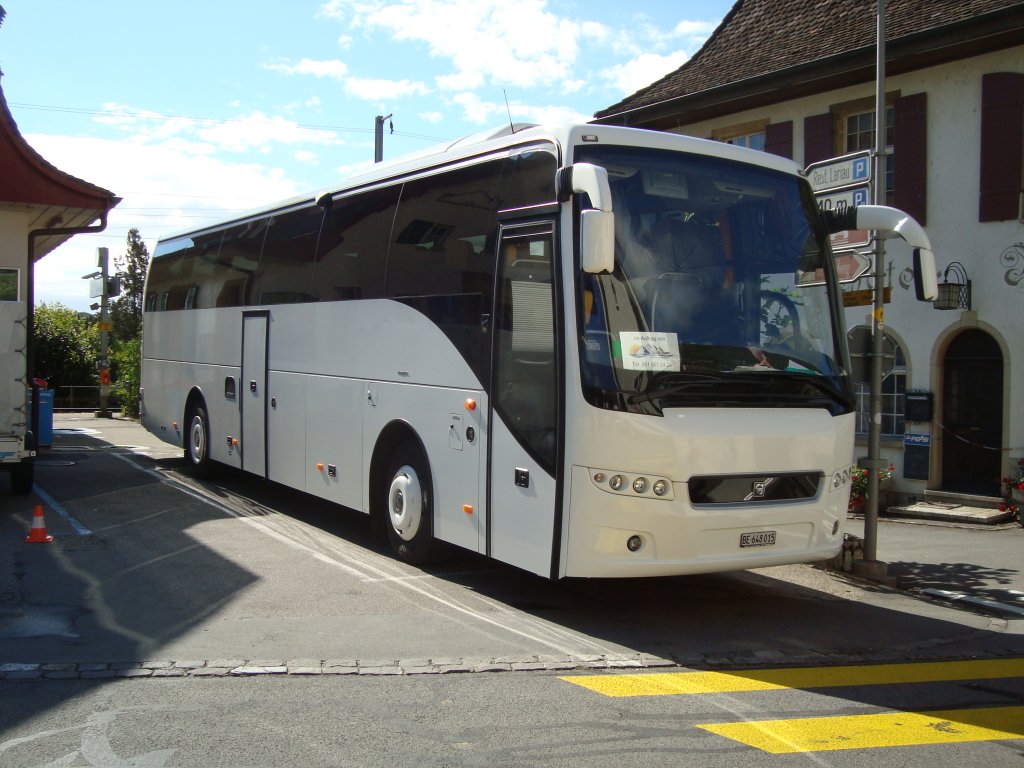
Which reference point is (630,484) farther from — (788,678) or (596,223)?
(596,223)

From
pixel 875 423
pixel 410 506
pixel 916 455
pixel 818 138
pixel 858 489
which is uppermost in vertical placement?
pixel 818 138

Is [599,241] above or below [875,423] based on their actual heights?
above

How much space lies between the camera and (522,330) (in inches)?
292

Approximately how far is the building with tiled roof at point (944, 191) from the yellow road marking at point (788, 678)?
8.04 meters

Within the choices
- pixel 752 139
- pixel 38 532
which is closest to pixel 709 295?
pixel 38 532

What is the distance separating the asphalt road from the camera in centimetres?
495

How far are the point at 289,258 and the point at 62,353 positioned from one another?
29897mm

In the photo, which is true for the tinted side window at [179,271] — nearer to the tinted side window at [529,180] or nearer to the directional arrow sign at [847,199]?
the tinted side window at [529,180]

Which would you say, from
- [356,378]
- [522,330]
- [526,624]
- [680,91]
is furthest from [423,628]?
[680,91]

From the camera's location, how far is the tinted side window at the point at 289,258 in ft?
36.8

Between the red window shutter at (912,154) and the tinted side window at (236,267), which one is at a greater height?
the red window shutter at (912,154)

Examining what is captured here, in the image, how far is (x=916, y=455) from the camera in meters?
16.2

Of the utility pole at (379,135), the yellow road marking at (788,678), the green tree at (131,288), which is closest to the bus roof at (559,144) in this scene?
the yellow road marking at (788,678)

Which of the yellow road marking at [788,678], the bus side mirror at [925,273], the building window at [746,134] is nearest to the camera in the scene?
the yellow road marking at [788,678]
